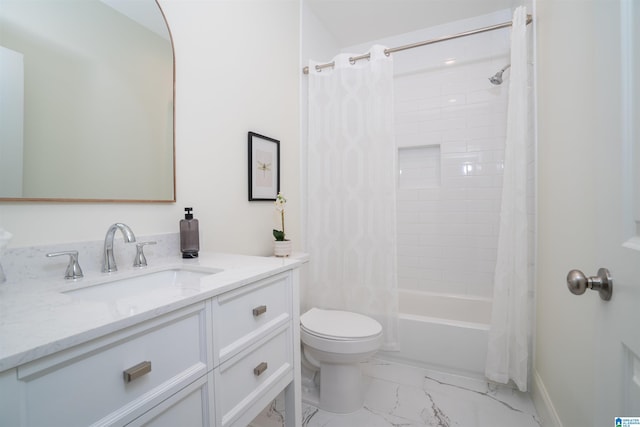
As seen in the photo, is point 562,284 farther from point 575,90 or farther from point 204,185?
point 204,185

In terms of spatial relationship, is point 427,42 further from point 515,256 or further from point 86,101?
point 86,101

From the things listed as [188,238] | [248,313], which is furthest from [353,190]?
[248,313]

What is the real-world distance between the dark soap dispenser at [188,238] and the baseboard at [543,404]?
179 cm

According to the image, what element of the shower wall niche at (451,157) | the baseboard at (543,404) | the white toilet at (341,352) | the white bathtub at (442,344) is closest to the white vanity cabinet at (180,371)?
the white toilet at (341,352)

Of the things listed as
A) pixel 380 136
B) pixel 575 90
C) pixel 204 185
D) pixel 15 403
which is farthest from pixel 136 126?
pixel 575 90

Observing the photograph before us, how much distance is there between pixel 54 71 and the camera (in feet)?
3.03

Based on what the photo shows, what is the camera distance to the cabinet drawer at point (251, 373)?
862mm

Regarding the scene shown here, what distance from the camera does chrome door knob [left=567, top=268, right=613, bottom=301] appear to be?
585 mm

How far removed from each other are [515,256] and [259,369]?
1.51 metres

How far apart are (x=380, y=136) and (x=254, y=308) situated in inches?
54.8

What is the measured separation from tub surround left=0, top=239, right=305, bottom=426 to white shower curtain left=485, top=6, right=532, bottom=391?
126cm

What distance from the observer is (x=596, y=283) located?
1.97 ft

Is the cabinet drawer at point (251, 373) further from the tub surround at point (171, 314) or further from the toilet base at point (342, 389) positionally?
the toilet base at point (342, 389)

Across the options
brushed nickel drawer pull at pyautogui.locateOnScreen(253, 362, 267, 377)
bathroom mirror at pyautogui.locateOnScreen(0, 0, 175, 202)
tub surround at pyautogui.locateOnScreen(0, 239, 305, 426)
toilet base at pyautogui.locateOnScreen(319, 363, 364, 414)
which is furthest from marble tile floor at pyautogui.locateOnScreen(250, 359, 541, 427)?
bathroom mirror at pyautogui.locateOnScreen(0, 0, 175, 202)
